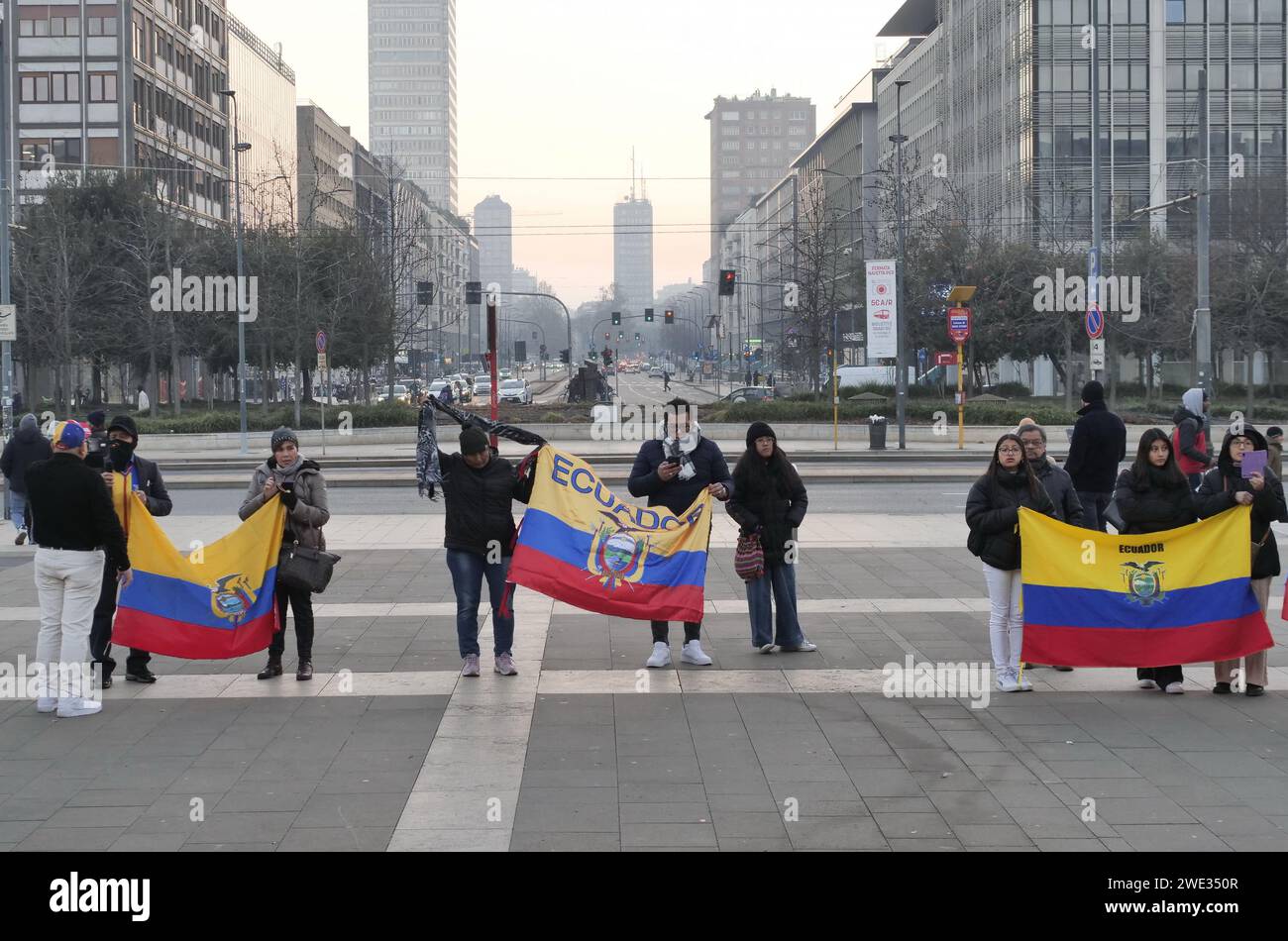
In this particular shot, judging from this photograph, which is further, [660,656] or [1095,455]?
[1095,455]

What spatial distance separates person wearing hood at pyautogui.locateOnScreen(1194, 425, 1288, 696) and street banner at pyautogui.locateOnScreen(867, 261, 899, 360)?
29493 mm

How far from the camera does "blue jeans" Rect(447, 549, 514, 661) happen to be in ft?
31.7

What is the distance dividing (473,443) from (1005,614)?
3.80m

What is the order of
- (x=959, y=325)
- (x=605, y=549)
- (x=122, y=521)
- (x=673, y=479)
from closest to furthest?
(x=122, y=521), (x=605, y=549), (x=673, y=479), (x=959, y=325)

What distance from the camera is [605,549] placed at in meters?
9.93

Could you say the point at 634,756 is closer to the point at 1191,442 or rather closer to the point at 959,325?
the point at 1191,442

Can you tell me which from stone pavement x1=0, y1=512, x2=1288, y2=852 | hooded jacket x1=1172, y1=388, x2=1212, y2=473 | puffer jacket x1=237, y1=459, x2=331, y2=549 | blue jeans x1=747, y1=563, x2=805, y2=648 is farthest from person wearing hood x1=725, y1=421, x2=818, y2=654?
hooded jacket x1=1172, y1=388, x2=1212, y2=473

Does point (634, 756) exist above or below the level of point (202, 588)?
below

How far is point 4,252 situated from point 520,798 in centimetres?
2240

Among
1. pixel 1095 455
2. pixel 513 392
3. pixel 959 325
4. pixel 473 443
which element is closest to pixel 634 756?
pixel 473 443

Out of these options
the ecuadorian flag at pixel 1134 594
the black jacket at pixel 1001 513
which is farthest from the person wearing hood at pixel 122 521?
the ecuadorian flag at pixel 1134 594

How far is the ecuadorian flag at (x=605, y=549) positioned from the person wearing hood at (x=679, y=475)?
0.28 metres
